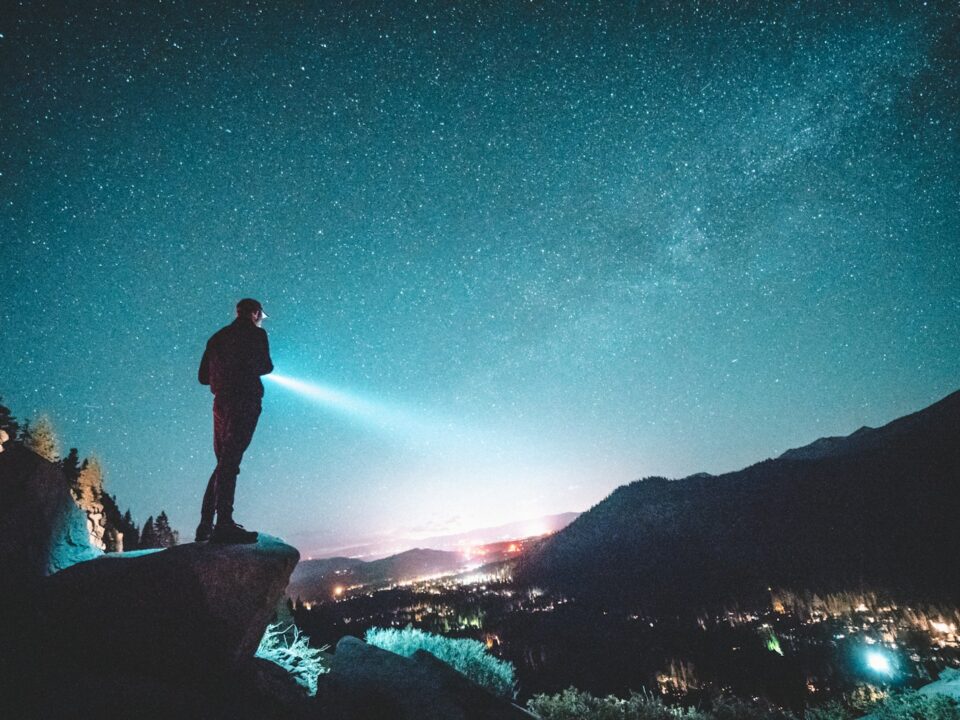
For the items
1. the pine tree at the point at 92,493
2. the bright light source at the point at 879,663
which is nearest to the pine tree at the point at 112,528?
the pine tree at the point at 92,493

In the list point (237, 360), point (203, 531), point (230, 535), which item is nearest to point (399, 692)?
point (230, 535)

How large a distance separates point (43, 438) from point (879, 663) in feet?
435

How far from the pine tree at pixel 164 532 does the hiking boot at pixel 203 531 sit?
3057 inches

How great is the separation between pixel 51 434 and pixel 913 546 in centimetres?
19583

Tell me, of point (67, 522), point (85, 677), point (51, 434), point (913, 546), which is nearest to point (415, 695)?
point (85, 677)

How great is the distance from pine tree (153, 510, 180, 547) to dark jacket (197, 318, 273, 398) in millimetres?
78982

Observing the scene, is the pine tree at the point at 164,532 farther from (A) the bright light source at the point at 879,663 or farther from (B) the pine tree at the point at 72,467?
(A) the bright light source at the point at 879,663

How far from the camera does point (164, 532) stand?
68.9 m

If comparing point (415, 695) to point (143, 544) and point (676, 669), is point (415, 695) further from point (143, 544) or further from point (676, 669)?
point (676, 669)

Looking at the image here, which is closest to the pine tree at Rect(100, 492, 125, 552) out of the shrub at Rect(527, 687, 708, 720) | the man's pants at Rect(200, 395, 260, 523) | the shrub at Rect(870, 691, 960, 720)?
the shrub at Rect(527, 687, 708, 720)

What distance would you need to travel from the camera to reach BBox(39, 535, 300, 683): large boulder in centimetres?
516

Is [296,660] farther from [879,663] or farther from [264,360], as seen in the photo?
[879,663]

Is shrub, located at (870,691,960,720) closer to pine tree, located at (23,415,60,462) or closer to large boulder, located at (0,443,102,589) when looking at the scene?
large boulder, located at (0,443,102,589)

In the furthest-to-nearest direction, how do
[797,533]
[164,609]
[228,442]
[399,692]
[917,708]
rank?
[797,533] → [917,708] → [399,692] → [228,442] → [164,609]
